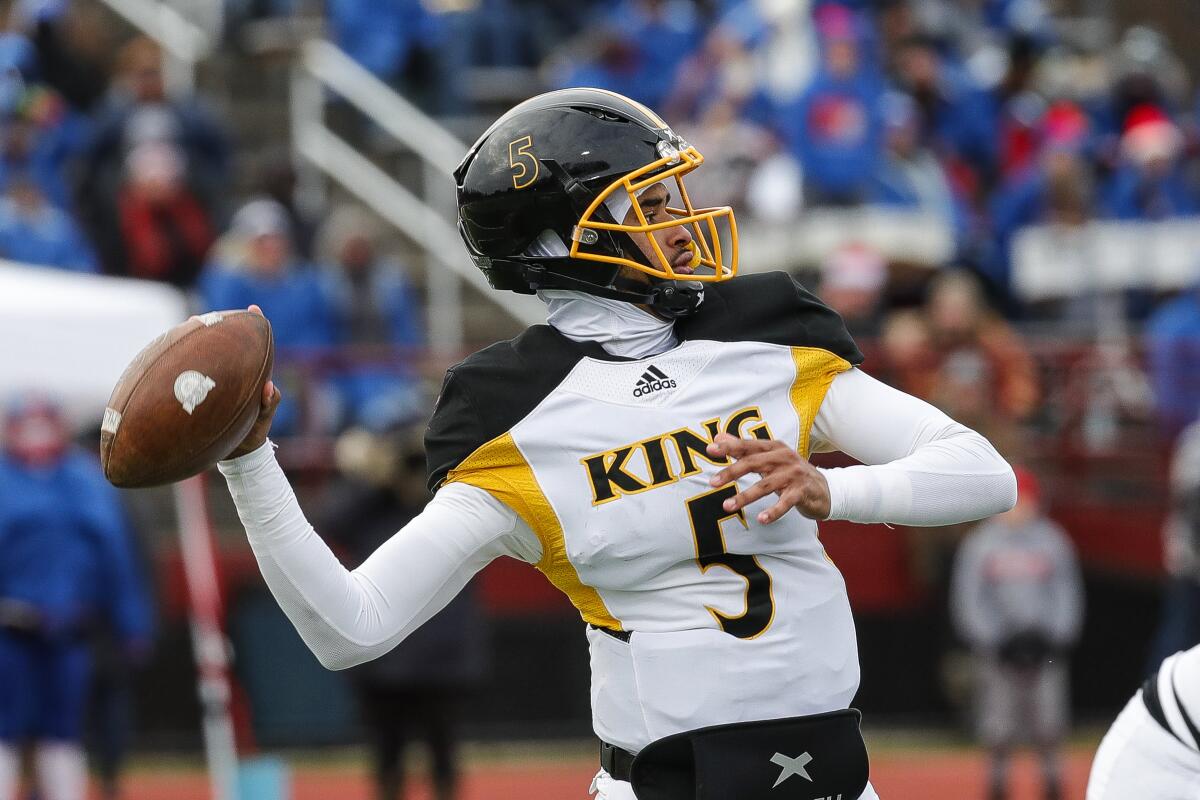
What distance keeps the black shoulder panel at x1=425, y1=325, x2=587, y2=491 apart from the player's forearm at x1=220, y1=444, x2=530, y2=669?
0.36 ft

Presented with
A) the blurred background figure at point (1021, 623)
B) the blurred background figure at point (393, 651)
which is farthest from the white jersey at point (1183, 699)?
the blurred background figure at point (1021, 623)

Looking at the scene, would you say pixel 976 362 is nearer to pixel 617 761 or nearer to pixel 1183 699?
pixel 1183 699

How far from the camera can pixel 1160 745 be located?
10.7 feet

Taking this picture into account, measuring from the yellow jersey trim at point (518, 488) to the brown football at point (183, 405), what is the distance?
0.36 meters

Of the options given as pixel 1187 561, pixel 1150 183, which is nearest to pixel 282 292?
pixel 1187 561

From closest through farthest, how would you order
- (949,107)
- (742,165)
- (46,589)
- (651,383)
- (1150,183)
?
(651,383) < (46,589) < (742,165) < (1150,183) < (949,107)

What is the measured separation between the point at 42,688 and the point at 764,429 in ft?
17.2

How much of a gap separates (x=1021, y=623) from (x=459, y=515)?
576cm

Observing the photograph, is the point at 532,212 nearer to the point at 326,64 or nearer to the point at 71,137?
the point at 71,137

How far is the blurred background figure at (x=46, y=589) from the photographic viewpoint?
7277 mm

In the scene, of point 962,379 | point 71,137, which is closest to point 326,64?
point 71,137

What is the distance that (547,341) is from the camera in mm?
3031

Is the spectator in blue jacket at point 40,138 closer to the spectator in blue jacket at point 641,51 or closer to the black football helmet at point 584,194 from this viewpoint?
the spectator in blue jacket at point 641,51

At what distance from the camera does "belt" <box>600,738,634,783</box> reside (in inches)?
114
